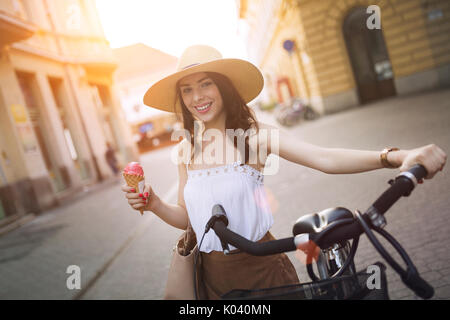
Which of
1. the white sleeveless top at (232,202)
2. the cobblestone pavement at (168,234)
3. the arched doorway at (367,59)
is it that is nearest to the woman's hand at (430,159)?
the white sleeveless top at (232,202)

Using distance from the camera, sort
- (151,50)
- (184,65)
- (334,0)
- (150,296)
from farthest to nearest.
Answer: (334,0)
(150,296)
(151,50)
(184,65)

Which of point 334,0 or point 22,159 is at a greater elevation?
point 334,0

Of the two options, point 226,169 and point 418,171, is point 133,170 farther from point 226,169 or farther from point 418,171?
point 418,171

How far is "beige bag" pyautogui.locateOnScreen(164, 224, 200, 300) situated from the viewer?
1241 mm

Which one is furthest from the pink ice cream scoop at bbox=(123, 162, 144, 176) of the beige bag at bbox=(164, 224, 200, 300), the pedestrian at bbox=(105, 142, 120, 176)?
the pedestrian at bbox=(105, 142, 120, 176)

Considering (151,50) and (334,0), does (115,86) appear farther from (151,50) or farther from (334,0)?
(151,50)

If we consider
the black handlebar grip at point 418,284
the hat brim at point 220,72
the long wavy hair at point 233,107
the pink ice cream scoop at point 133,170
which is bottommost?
the black handlebar grip at point 418,284

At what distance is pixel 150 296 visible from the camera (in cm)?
359

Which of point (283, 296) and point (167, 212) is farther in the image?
point (167, 212)

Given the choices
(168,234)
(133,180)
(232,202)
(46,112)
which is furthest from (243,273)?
(46,112)

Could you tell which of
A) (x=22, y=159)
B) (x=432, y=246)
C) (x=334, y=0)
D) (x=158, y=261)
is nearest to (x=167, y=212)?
(x=432, y=246)

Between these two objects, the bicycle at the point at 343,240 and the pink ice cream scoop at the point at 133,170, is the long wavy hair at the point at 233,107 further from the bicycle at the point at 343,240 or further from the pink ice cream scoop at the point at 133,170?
the bicycle at the point at 343,240

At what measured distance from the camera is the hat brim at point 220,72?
5.49ft

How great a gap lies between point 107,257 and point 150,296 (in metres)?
1.80
